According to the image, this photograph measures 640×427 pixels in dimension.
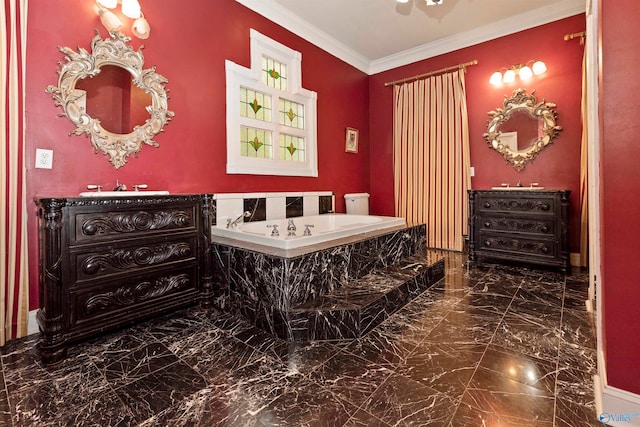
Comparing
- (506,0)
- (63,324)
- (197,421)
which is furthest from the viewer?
(506,0)

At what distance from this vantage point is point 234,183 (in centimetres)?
314

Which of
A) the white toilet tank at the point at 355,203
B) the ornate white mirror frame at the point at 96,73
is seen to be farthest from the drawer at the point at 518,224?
the ornate white mirror frame at the point at 96,73

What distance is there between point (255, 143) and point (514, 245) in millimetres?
3046

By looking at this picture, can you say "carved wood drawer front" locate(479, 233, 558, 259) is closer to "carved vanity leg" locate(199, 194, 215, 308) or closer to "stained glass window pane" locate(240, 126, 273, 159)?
"stained glass window pane" locate(240, 126, 273, 159)

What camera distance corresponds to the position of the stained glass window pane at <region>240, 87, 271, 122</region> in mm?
3245

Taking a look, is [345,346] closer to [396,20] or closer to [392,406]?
[392,406]

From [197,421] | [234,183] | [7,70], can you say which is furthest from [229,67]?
[197,421]

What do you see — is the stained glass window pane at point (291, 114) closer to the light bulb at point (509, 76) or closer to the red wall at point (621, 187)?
the light bulb at point (509, 76)

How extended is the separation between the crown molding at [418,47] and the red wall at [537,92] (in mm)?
73

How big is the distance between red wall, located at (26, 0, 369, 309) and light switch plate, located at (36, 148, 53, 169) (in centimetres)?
3

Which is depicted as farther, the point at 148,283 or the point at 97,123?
the point at 97,123

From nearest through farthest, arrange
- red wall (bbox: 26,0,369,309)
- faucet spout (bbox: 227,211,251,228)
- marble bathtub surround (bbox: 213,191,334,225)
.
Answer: red wall (bbox: 26,0,369,309) → faucet spout (bbox: 227,211,251,228) → marble bathtub surround (bbox: 213,191,334,225)

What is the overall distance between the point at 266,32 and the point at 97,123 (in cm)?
203

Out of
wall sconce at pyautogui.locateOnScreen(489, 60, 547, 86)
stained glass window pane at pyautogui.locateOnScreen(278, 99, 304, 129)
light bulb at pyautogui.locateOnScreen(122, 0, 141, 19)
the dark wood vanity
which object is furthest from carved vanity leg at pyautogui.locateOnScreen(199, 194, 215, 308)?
wall sconce at pyautogui.locateOnScreen(489, 60, 547, 86)
